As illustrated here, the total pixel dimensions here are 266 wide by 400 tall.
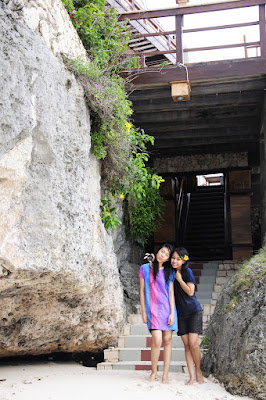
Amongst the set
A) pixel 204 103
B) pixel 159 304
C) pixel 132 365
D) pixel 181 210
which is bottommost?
pixel 132 365

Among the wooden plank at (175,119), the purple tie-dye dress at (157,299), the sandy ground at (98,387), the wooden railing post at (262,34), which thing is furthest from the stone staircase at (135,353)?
the wooden railing post at (262,34)

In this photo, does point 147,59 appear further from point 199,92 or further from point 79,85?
point 79,85

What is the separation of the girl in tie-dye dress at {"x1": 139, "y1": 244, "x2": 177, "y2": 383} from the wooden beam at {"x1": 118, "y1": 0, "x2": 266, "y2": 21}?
13.5 ft

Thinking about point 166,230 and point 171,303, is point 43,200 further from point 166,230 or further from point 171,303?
point 166,230

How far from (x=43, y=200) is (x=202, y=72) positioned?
4.03 metres

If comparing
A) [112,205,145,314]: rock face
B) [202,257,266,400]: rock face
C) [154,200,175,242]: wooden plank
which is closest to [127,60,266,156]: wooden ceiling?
[154,200,175,242]: wooden plank

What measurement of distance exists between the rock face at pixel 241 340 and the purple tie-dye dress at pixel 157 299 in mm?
599

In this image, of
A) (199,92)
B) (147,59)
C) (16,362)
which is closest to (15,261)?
(16,362)

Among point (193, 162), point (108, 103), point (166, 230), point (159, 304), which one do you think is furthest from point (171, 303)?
point (193, 162)

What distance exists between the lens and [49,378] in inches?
209

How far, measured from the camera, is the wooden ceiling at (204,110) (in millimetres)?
7543

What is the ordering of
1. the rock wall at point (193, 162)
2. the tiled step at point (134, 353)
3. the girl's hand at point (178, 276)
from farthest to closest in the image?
the rock wall at point (193, 162), the tiled step at point (134, 353), the girl's hand at point (178, 276)

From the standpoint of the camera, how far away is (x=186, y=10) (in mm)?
7406

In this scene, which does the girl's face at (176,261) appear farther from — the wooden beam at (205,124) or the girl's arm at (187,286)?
the wooden beam at (205,124)
